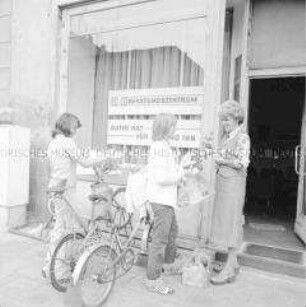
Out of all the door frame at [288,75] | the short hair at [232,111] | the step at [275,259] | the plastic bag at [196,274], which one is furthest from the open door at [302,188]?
the plastic bag at [196,274]

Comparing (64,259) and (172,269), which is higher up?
(64,259)

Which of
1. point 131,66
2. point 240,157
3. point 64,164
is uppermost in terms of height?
point 131,66

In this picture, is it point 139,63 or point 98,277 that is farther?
point 139,63

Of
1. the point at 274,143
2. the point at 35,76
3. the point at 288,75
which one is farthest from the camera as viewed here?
the point at 274,143

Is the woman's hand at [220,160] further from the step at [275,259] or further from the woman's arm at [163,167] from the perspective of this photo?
the step at [275,259]

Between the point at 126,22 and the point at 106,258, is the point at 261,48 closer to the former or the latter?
the point at 126,22

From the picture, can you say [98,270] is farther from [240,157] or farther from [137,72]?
[137,72]

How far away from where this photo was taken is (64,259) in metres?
3.66

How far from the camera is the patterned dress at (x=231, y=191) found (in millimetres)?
3938

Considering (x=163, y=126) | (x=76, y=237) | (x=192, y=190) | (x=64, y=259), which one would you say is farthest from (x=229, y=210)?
(x=64, y=259)

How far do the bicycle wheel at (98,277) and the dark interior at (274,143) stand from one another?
14.0 feet

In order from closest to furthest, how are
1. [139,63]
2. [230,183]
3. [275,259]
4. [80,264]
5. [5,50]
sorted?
1. [80,264]
2. [230,183]
3. [275,259]
4. [139,63]
5. [5,50]

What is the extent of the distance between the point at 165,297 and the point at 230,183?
52.1 inches

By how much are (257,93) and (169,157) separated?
8133 mm
